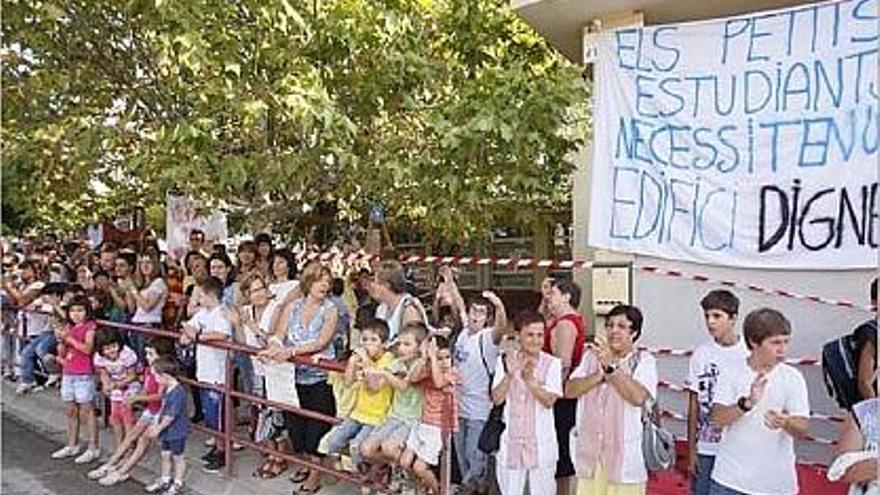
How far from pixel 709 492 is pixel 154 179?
428cm

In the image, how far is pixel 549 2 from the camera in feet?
19.1

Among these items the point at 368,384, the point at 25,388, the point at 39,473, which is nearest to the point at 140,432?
the point at 39,473

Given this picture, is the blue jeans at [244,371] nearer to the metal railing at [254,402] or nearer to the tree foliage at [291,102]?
the metal railing at [254,402]

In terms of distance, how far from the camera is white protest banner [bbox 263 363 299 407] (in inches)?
218

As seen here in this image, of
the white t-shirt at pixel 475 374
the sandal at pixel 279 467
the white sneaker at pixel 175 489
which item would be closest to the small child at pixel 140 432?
the white sneaker at pixel 175 489

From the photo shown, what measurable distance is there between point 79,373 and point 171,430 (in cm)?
118

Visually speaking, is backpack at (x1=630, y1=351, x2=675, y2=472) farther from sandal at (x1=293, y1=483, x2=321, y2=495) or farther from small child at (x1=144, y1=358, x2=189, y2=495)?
small child at (x1=144, y1=358, x2=189, y2=495)

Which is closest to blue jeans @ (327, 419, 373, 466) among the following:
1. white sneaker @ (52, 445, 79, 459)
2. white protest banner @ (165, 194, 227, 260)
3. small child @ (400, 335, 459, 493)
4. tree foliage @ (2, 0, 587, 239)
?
small child @ (400, 335, 459, 493)

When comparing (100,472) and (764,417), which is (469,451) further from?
(100,472)

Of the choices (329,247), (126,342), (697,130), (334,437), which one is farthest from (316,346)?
(329,247)

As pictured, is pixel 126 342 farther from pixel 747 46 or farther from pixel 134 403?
pixel 747 46

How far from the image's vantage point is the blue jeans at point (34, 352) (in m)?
8.05

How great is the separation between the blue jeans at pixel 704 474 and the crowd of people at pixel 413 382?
0.01 meters

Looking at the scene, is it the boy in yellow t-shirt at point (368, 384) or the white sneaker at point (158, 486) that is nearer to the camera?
the boy in yellow t-shirt at point (368, 384)
